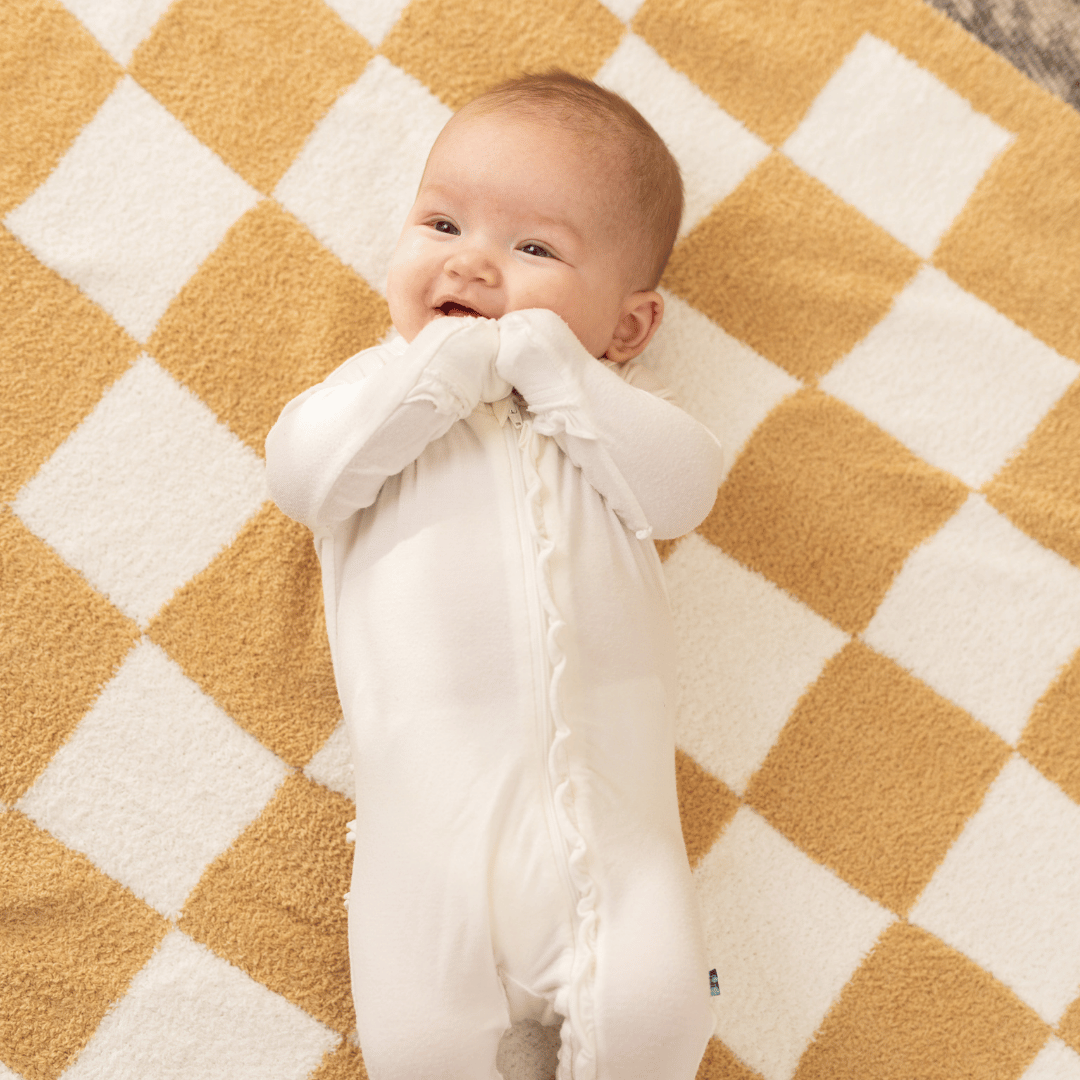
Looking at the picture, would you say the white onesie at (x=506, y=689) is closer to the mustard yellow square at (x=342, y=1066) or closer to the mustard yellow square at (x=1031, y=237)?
the mustard yellow square at (x=342, y=1066)

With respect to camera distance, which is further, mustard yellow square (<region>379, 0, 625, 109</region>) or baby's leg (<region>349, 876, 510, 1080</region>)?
mustard yellow square (<region>379, 0, 625, 109</region>)

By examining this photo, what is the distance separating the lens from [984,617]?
124 cm

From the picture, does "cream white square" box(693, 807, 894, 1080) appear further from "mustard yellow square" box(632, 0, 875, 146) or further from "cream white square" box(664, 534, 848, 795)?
"mustard yellow square" box(632, 0, 875, 146)

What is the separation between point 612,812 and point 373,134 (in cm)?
91

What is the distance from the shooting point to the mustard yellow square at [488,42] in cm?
128

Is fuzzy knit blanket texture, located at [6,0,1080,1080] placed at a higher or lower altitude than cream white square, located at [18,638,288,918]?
higher

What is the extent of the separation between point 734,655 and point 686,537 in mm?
163

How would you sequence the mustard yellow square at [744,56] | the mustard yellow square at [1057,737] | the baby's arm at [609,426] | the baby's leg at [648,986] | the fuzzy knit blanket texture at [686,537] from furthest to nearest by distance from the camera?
the mustard yellow square at [744,56], the mustard yellow square at [1057,737], the fuzzy knit blanket texture at [686,537], the baby's arm at [609,426], the baby's leg at [648,986]

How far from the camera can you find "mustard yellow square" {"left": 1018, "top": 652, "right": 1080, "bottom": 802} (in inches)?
47.4

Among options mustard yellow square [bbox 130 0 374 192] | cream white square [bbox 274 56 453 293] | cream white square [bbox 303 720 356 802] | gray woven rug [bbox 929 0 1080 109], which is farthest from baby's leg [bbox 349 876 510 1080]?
gray woven rug [bbox 929 0 1080 109]

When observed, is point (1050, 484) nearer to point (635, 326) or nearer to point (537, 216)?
point (635, 326)

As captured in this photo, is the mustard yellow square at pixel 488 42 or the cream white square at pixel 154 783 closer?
the cream white square at pixel 154 783

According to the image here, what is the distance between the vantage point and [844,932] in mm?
1156

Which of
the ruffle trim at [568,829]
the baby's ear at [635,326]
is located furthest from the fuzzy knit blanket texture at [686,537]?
the ruffle trim at [568,829]
